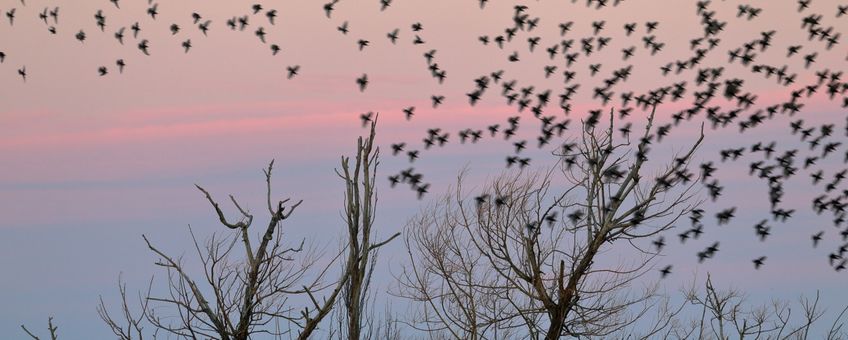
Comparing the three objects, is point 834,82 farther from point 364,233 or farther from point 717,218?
point 364,233

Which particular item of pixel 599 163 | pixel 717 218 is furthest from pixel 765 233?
pixel 599 163

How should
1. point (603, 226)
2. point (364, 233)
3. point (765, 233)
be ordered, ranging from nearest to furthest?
point (364, 233) < point (603, 226) < point (765, 233)

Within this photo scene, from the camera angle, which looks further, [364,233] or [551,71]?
[551,71]

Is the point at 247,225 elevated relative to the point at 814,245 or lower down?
lower down

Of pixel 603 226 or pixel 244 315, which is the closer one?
pixel 244 315

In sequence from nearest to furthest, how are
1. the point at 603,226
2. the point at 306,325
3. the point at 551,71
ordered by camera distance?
the point at 306,325
the point at 603,226
the point at 551,71

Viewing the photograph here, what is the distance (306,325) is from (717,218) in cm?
553

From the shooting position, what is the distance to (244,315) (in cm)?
821

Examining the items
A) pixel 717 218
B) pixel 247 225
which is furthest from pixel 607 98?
pixel 247 225

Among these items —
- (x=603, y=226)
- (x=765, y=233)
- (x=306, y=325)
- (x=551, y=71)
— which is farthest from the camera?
(x=551, y=71)

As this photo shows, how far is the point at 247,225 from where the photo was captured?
8375 millimetres

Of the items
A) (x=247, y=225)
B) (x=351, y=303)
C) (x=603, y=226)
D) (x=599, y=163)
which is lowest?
(x=351, y=303)

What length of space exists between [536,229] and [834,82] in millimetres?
4537

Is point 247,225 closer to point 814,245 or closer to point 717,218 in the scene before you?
point 717,218
